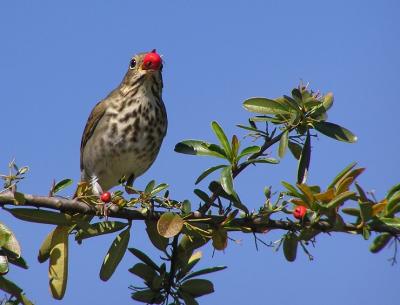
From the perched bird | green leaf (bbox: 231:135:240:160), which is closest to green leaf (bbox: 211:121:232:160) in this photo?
green leaf (bbox: 231:135:240:160)

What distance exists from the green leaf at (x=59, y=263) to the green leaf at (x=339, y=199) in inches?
54.3

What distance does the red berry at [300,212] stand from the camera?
3.15 meters

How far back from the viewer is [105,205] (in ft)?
11.6

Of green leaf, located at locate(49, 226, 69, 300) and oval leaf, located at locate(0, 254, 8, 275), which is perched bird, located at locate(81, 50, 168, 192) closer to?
green leaf, located at locate(49, 226, 69, 300)

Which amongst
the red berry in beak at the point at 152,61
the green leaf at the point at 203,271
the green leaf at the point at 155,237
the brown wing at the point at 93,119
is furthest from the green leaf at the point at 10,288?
the brown wing at the point at 93,119

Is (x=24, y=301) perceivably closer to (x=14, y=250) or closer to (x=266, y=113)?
(x=14, y=250)

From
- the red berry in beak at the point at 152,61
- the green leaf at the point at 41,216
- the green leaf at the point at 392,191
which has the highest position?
the red berry in beak at the point at 152,61

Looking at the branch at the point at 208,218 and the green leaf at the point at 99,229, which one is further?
the green leaf at the point at 99,229

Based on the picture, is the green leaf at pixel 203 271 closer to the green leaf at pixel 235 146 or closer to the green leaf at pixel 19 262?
the green leaf at pixel 235 146

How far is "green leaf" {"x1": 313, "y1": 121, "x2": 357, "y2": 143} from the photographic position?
11.9 ft

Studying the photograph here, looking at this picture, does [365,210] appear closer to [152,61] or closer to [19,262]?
[19,262]

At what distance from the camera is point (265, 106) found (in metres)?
3.73

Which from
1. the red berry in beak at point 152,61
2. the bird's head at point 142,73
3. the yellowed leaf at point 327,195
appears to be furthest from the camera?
the bird's head at point 142,73

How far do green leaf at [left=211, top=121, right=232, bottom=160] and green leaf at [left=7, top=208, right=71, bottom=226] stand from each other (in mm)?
938
